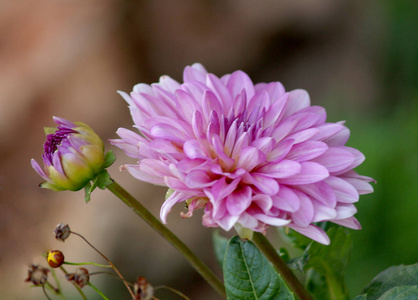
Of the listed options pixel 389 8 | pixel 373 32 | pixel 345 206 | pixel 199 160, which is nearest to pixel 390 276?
pixel 345 206

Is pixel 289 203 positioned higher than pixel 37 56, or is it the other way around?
pixel 37 56

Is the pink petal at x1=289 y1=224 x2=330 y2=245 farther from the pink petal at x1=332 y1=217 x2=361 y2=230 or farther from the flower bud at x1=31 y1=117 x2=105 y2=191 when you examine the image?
the flower bud at x1=31 y1=117 x2=105 y2=191

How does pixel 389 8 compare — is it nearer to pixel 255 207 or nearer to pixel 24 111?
pixel 24 111

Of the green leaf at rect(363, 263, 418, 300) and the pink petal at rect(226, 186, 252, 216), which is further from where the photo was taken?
the green leaf at rect(363, 263, 418, 300)

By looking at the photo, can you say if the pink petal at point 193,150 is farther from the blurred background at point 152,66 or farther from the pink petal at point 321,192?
the blurred background at point 152,66

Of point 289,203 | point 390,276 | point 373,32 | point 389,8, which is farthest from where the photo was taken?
point 373,32

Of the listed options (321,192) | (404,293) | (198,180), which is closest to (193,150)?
(198,180)

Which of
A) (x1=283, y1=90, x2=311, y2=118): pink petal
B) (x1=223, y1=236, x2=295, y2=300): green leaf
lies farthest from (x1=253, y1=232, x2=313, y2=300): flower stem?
(x1=283, y1=90, x2=311, y2=118): pink petal
